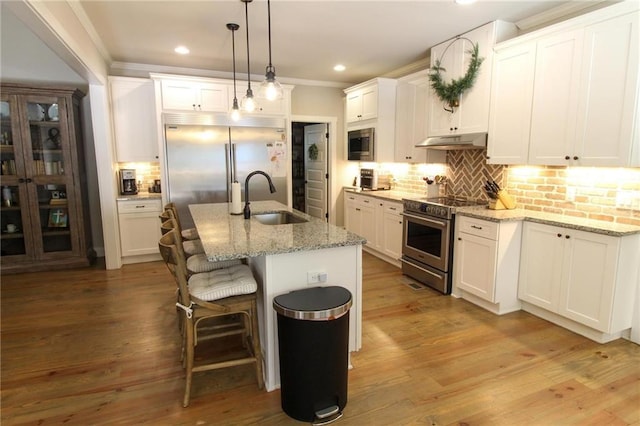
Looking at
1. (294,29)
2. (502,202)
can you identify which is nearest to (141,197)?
(294,29)

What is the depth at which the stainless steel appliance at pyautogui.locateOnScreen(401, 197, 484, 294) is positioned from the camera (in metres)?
3.63

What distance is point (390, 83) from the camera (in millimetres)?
4906

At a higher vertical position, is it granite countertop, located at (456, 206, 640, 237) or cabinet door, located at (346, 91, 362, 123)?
cabinet door, located at (346, 91, 362, 123)

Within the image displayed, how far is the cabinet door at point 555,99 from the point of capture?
282 centimetres

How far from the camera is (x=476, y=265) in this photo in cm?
336

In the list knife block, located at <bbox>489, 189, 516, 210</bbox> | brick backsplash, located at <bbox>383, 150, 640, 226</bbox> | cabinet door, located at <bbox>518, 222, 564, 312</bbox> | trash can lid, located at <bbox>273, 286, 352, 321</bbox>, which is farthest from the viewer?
knife block, located at <bbox>489, 189, 516, 210</bbox>

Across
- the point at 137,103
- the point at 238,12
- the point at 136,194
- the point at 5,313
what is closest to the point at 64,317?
the point at 5,313

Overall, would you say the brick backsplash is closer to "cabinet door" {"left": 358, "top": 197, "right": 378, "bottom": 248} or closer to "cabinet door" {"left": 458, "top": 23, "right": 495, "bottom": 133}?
"cabinet door" {"left": 458, "top": 23, "right": 495, "bottom": 133}

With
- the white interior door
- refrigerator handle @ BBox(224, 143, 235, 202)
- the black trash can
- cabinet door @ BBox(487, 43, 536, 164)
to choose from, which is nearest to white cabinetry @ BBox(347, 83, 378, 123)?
the white interior door

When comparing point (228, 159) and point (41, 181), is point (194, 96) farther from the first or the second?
point (41, 181)

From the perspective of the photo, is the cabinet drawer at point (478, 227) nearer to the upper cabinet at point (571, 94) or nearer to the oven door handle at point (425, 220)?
the oven door handle at point (425, 220)

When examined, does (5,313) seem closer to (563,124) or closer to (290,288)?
(290,288)

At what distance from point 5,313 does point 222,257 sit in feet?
9.39

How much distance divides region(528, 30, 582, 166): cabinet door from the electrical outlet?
2.23 m
